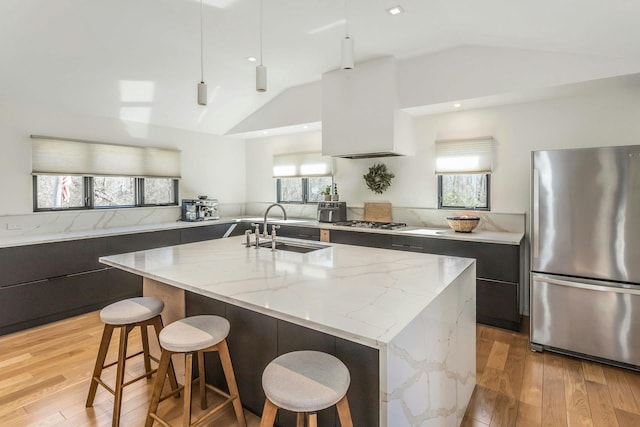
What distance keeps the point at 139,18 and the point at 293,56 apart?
1.51 metres

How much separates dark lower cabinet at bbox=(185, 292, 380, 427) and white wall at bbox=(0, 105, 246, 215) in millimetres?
2750

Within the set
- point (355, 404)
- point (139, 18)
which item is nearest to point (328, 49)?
point (139, 18)

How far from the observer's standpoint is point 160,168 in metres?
4.78

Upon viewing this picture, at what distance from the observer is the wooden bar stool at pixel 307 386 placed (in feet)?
4.08

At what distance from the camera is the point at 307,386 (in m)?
1.30

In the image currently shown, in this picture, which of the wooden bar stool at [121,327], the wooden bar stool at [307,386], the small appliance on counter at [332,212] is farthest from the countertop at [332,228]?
the wooden bar stool at [307,386]

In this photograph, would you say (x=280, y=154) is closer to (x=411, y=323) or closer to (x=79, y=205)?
(x=79, y=205)

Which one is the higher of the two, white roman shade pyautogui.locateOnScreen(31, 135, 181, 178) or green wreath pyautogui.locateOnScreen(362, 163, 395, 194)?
white roman shade pyautogui.locateOnScreen(31, 135, 181, 178)

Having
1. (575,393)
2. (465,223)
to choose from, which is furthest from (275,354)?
(465,223)

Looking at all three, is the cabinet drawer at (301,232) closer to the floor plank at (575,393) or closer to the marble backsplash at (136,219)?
the marble backsplash at (136,219)

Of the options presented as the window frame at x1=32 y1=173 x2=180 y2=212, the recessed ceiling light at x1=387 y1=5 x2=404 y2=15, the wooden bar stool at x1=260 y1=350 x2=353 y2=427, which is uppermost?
the recessed ceiling light at x1=387 y1=5 x2=404 y2=15

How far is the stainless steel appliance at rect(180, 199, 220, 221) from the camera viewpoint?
4953 mm

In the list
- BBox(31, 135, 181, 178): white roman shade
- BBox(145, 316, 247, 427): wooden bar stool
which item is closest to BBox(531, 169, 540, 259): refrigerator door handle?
BBox(145, 316, 247, 427): wooden bar stool

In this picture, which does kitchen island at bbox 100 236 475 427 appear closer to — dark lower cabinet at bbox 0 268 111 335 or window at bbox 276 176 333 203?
dark lower cabinet at bbox 0 268 111 335
